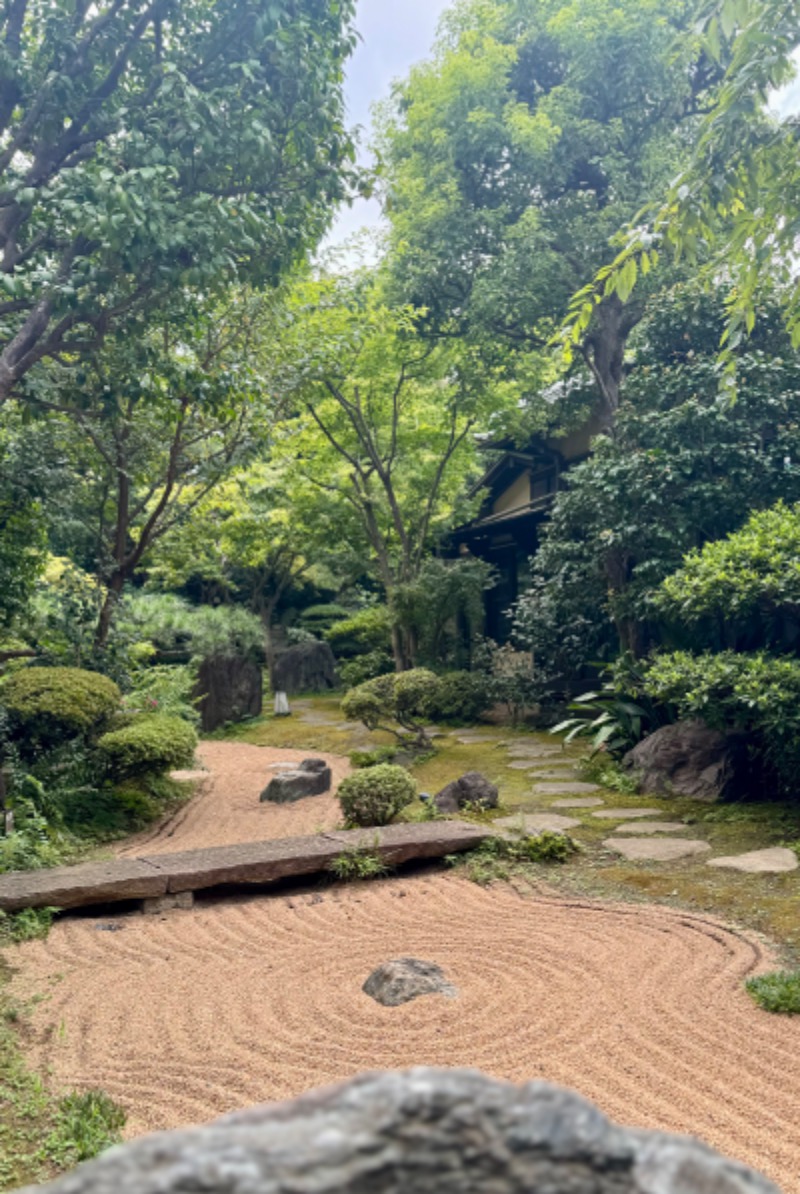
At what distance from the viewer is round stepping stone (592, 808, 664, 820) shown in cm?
704

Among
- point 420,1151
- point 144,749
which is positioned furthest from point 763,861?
point 420,1151

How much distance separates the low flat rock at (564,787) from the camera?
8250 millimetres

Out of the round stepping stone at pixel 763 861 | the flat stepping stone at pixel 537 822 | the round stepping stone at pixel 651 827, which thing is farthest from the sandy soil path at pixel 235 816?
the round stepping stone at pixel 763 861

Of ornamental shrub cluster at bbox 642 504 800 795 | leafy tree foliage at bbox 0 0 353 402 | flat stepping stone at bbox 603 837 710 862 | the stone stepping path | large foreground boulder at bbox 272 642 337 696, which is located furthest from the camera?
large foreground boulder at bbox 272 642 337 696

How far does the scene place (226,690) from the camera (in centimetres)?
1520

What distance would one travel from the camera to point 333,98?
613 centimetres

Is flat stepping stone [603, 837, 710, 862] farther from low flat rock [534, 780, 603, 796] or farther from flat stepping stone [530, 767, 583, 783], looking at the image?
flat stepping stone [530, 767, 583, 783]

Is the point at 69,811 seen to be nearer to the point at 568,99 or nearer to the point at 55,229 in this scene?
the point at 55,229

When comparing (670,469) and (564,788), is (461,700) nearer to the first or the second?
(564,788)

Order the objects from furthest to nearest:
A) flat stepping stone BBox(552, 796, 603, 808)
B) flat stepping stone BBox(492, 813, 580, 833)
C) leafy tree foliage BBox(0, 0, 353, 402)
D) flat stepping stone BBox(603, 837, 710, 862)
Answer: flat stepping stone BBox(552, 796, 603, 808) → flat stepping stone BBox(492, 813, 580, 833) → flat stepping stone BBox(603, 837, 710, 862) → leafy tree foliage BBox(0, 0, 353, 402)

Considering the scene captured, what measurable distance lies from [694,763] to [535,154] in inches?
343

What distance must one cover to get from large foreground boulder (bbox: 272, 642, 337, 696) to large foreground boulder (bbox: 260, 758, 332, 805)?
9937 mm

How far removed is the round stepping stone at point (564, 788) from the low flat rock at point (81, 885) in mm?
4155

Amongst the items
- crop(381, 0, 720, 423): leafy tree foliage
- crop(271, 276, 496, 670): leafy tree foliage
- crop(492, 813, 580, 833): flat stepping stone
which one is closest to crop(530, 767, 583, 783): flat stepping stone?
crop(492, 813, 580, 833): flat stepping stone
